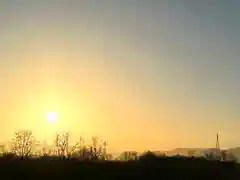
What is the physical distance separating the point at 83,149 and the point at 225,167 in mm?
52149

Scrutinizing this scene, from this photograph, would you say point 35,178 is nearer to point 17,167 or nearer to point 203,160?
point 17,167

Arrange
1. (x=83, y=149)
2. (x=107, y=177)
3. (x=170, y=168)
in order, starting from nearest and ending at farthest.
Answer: (x=107, y=177) → (x=170, y=168) → (x=83, y=149)

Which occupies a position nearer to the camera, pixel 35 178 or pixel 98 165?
pixel 35 178

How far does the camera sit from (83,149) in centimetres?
11719

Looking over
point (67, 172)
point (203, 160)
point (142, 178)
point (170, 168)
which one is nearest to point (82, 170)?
point (67, 172)

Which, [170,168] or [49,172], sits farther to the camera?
[170,168]


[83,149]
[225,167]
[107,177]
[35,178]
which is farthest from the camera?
[83,149]

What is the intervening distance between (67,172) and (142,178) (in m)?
7.40

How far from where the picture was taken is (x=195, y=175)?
62469 millimetres

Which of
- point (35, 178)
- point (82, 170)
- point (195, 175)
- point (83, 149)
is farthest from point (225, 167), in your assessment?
point (83, 149)

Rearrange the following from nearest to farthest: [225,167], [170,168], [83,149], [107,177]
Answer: [107,177] → [170,168] → [225,167] → [83,149]

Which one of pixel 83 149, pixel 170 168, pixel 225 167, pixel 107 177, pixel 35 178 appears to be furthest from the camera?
pixel 83 149

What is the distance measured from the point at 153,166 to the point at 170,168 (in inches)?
78.9

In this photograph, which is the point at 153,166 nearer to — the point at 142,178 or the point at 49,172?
the point at 142,178
